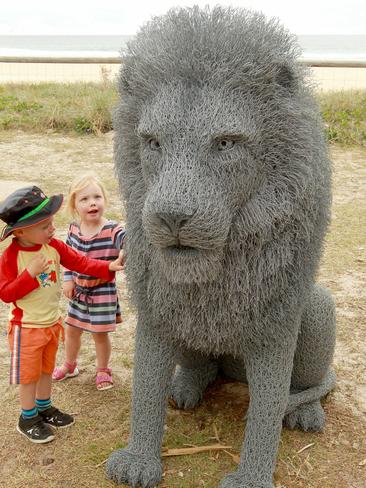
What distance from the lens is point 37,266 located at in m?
2.07

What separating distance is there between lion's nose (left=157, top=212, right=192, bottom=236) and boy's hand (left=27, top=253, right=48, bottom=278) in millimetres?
677

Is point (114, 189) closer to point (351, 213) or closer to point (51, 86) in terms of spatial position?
point (351, 213)

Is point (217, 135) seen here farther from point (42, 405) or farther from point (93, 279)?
point (42, 405)

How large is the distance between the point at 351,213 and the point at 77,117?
3.80 metres

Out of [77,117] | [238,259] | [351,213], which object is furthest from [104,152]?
[238,259]

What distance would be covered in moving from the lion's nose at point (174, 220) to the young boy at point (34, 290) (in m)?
0.64

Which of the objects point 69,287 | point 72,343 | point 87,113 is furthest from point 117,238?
point 87,113

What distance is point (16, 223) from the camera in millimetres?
2027

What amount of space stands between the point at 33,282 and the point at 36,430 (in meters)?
0.59

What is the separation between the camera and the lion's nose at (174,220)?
153 centimetres

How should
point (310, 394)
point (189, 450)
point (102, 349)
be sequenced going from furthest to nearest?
point (102, 349) → point (310, 394) → point (189, 450)

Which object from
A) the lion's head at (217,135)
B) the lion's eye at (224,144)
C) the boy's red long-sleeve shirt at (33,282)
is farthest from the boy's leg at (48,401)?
the lion's eye at (224,144)

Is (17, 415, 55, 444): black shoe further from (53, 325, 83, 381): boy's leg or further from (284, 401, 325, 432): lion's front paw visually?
(284, 401, 325, 432): lion's front paw

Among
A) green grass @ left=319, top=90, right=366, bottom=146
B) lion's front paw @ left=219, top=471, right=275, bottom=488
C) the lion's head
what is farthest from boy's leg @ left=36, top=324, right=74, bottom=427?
green grass @ left=319, top=90, right=366, bottom=146
